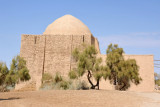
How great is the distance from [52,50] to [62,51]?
114cm

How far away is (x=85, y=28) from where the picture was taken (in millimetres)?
24734

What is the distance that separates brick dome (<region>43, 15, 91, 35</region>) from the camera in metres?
23.5

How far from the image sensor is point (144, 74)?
19797mm

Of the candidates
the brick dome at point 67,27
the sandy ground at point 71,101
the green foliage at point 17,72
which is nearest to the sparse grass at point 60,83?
the green foliage at point 17,72

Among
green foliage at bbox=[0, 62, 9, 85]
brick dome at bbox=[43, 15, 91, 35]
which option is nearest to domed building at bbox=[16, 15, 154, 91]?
brick dome at bbox=[43, 15, 91, 35]

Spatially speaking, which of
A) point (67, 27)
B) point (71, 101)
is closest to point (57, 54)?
point (67, 27)

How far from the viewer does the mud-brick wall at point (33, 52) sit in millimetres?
21578

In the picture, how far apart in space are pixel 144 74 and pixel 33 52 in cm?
1203

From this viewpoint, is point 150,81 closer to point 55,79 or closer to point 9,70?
point 55,79

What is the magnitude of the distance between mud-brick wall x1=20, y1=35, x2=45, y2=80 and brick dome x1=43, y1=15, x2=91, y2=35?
2.27 m

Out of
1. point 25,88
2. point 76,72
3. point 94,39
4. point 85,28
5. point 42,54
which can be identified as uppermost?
point 85,28

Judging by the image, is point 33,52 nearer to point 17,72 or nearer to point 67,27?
point 17,72

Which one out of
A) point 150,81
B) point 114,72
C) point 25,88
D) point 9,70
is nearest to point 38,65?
point 25,88

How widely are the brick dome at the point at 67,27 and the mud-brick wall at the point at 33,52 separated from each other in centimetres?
227
